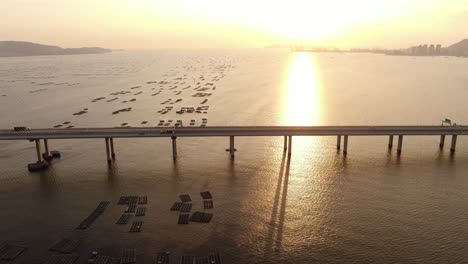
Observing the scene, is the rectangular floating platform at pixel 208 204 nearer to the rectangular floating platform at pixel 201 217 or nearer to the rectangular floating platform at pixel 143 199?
the rectangular floating platform at pixel 201 217

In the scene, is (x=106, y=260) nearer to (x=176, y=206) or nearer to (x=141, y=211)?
(x=141, y=211)

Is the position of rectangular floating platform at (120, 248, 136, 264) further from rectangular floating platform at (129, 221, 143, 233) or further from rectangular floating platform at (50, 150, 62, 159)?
rectangular floating platform at (50, 150, 62, 159)

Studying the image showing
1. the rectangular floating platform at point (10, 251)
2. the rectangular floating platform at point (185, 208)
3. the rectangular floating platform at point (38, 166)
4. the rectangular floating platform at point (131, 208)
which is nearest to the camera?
the rectangular floating platform at point (10, 251)

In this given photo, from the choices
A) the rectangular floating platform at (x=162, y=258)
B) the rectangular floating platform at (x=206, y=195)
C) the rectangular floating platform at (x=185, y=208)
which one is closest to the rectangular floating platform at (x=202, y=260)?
the rectangular floating platform at (x=162, y=258)

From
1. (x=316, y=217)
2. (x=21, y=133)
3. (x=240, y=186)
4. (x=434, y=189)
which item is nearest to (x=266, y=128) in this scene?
(x=240, y=186)

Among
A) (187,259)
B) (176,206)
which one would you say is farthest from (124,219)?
(187,259)

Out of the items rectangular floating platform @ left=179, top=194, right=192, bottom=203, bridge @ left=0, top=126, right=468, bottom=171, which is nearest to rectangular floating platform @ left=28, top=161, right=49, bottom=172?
bridge @ left=0, top=126, right=468, bottom=171
